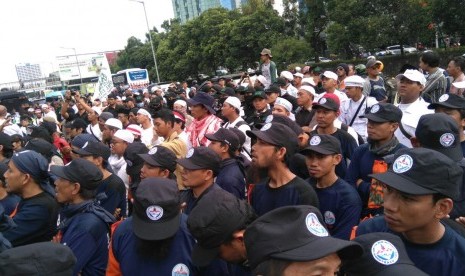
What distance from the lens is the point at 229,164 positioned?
14.4 ft

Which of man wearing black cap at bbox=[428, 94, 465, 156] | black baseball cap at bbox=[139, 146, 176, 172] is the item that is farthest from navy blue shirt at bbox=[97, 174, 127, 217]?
man wearing black cap at bbox=[428, 94, 465, 156]

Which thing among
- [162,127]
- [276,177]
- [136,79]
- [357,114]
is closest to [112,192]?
[162,127]

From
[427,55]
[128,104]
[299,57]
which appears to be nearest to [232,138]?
[427,55]

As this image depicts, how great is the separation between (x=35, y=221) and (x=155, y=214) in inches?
61.0

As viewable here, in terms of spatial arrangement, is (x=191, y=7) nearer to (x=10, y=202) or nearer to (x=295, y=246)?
(x=10, y=202)

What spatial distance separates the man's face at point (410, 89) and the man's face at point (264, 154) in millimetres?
2466

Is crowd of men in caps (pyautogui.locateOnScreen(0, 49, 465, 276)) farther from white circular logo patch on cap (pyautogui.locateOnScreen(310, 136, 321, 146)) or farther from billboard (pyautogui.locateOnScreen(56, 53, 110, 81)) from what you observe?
billboard (pyautogui.locateOnScreen(56, 53, 110, 81))

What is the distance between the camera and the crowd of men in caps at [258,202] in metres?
1.82

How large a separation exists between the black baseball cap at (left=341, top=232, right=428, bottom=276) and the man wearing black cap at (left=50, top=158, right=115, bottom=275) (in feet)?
6.25

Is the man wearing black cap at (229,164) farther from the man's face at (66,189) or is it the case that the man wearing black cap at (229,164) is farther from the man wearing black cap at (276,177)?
the man's face at (66,189)

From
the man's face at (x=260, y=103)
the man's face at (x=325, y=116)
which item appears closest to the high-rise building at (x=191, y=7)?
the man's face at (x=260, y=103)

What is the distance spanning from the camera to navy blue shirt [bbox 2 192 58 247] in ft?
11.7

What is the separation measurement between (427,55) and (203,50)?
28.5 metres

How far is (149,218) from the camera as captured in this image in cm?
265
